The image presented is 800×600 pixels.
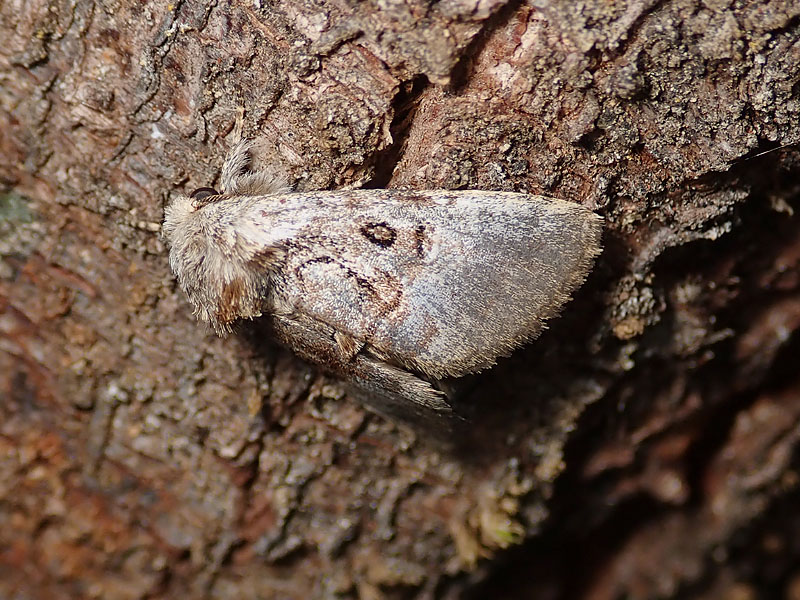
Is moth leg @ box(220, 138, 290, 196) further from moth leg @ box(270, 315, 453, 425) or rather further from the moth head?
moth leg @ box(270, 315, 453, 425)

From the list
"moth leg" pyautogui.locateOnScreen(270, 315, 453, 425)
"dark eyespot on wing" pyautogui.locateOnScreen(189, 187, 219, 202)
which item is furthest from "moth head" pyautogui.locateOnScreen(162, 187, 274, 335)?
"moth leg" pyautogui.locateOnScreen(270, 315, 453, 425)

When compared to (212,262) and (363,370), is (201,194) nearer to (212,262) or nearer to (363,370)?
(212,262)

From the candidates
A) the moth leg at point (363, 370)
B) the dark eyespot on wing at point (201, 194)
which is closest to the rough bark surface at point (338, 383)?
the dark eyespot on wing at point (201, 194)

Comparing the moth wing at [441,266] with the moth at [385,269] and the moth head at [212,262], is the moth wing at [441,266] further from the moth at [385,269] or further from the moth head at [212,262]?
the moth head at [212,262]

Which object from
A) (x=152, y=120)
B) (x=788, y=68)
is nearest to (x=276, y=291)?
(x=152, y=120)

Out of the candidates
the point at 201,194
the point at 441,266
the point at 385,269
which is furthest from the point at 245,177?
the point at 441,266

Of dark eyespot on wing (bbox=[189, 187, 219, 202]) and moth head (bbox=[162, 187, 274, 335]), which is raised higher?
dark eyespot on wing (bbox=[189, 187, 219, 202])
